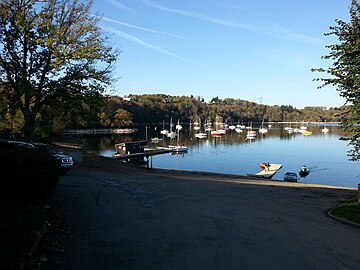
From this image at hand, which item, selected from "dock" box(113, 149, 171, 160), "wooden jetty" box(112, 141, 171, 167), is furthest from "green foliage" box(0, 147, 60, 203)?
"wooden jetty" box(112, 141, 171, 167)

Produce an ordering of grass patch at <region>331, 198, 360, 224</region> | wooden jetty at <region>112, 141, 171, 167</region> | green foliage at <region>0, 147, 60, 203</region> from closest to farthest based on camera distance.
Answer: green foliage at <region>0, 147, 60, 203</region> < grass patch at <region>331, 198, 360, 224</region> < wooden jetty at <region>112, 141, 171, 167</region>

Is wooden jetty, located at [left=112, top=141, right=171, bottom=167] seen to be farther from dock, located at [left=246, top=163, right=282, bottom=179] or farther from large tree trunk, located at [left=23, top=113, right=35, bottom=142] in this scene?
large tree trunk, located at [left=23, top=113, right=35, bottom=142]

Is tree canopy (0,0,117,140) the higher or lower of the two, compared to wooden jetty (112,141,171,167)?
higher

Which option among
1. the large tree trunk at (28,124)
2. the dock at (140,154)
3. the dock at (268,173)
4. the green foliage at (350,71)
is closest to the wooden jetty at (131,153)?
the dock at (140,154)

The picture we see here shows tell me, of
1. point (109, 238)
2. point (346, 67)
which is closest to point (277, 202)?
point (346, 67)

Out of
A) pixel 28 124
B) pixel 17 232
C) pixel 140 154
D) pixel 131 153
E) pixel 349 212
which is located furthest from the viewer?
pixel 140 154

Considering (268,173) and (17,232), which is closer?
(17,232)

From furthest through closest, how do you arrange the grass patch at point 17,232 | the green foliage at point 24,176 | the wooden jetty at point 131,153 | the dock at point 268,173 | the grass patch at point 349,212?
the wooden jetty at point 131,153 < the dock at point 268,173 < the grass patch at point 349,212 < the green foliage at point 24,176 < the grass patch at point 17,232

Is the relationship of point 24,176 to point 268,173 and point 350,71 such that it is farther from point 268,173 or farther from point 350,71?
point 268,173

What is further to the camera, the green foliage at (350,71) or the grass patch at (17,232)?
the green foliage at (350,71)

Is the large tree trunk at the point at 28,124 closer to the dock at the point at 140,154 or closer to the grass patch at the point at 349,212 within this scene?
the grass patch at the point at 349,212

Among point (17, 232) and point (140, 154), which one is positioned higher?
point (17, 232)

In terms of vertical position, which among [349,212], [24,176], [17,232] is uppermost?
[24,176]

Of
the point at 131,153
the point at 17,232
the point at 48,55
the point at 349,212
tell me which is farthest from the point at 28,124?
the point at 131,153
